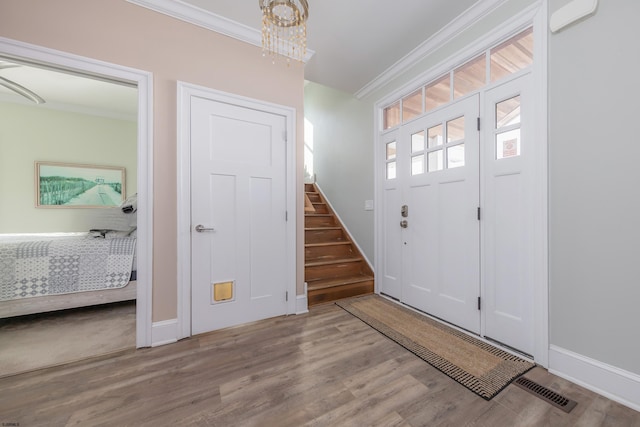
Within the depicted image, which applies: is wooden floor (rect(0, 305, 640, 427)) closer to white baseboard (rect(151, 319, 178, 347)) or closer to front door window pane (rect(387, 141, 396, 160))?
white baseboard (rect(151, 319, 178, 347))

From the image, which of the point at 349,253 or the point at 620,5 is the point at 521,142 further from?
the point at 349,253

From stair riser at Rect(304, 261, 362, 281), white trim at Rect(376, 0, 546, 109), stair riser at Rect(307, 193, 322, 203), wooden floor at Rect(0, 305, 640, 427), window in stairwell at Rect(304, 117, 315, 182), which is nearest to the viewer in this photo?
wooden floor at Rect(0, 305, 640, 427)

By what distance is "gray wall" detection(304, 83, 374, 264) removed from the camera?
3.27 metres

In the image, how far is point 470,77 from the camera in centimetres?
212

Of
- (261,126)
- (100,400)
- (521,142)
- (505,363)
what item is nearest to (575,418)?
(505,363)

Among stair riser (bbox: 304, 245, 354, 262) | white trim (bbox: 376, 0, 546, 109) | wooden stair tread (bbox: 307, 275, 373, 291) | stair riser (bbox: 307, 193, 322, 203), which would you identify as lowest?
wooden stair tread (bbox: 307, 275, 373, 291)

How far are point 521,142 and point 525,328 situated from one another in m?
1.30

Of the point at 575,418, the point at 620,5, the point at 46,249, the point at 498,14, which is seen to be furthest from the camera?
the point at 46,249

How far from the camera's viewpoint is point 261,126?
232cm

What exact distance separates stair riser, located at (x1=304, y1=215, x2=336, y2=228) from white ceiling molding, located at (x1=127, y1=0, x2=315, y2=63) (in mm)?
2299

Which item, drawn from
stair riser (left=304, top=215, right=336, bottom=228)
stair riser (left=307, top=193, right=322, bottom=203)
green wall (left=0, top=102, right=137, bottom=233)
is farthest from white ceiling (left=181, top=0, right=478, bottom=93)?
green wall (left=0, top=102, right=137, bottom=233)

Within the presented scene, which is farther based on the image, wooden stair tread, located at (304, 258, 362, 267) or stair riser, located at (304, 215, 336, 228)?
stair riser, located at (304, 215, 336, 228)

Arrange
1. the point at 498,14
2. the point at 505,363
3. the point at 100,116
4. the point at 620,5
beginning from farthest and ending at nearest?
the point at 100,116 < the point at 498,14 < the point at 505,363 < the point at 620,5

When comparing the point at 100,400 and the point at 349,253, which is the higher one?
the point at 349,253
